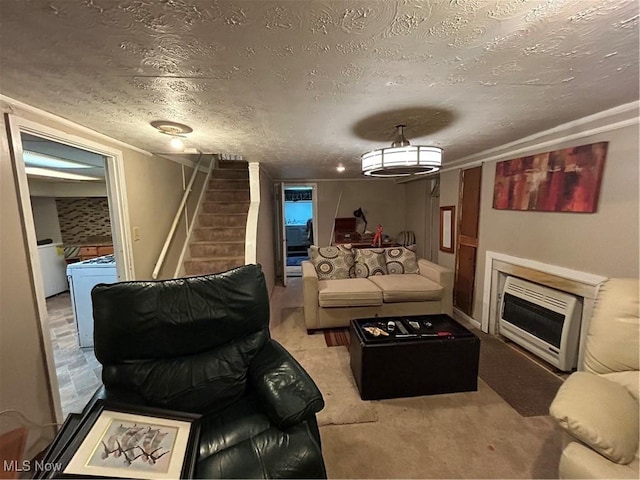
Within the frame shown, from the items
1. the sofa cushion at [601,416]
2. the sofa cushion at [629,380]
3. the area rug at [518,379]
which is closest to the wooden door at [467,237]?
the area rug at [518,379]

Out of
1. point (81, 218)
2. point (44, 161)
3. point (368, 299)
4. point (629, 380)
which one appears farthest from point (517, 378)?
point (81, 218)

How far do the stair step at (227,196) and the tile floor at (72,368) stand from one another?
2423 mm

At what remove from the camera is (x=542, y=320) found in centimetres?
244

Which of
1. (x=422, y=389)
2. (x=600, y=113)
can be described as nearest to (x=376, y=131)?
(x=600, y=113)

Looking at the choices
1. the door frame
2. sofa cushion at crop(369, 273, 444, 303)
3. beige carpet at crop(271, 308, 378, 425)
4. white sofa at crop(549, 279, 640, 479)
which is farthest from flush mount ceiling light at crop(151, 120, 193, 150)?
white sofa at crop(549, 279, 640, 479)

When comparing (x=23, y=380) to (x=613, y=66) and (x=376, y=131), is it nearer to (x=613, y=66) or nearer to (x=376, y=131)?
(x=376, y=131)

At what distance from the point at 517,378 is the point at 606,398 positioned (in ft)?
4.27

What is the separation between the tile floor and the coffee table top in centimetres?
226

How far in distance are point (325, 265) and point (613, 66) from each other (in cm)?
293

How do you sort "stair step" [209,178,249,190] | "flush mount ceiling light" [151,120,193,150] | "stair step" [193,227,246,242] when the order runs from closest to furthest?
"flush mount ceiling light" [151,120,193,150] → "stair step" [193,227,246,242] → "stair step" [209,178,249,190]

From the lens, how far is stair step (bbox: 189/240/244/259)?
3.69 meters

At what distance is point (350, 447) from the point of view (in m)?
1.69

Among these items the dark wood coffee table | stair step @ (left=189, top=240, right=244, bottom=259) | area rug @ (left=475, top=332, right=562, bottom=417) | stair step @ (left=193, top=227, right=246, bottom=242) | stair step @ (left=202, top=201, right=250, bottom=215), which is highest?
stair step @ (left=202, top=201, right=250, bottom=215)

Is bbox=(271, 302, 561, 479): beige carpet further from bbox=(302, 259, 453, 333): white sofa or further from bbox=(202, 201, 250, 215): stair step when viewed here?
bbox=(202, 201, 250, 215): stair step
